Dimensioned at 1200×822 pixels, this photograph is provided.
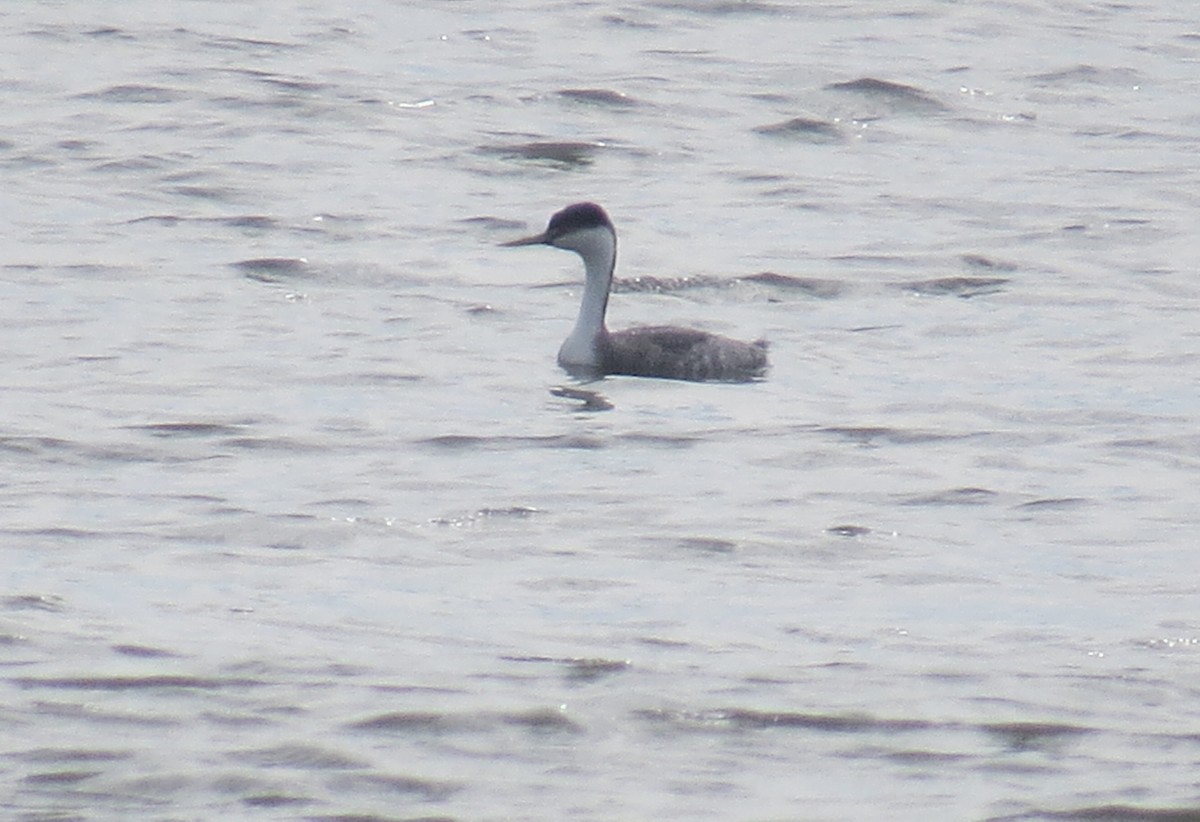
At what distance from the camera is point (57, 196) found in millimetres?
18500

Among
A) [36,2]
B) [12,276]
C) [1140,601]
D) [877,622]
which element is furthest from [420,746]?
[36,2]

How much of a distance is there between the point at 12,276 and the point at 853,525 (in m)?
6.73

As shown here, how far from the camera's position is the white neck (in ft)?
47.2

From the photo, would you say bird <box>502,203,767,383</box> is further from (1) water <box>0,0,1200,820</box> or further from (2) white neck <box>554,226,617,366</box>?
(1) water <box>0,0,1200,820</box>

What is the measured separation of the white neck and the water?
0.65 feet

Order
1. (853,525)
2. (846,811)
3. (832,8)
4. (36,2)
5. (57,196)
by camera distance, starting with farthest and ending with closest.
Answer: (832,8) → (36,2) → (57,196) → (853,525) → (846,811)

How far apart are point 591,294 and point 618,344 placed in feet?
1.47

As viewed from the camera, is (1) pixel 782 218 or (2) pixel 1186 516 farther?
(1) pixel 782 218

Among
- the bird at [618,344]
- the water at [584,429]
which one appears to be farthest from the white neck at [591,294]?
the water at [584,429]

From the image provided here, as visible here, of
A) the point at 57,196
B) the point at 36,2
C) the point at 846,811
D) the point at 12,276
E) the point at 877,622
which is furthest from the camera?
the point at 36,2

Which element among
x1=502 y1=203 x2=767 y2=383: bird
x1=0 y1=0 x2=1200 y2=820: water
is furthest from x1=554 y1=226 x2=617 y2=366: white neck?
x1=0 y1=0 x2=1200 y2=820: water

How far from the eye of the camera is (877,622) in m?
9.17

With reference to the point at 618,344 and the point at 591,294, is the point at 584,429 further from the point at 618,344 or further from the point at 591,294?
the point at 591,294

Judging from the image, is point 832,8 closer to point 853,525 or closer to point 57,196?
point 57,196
